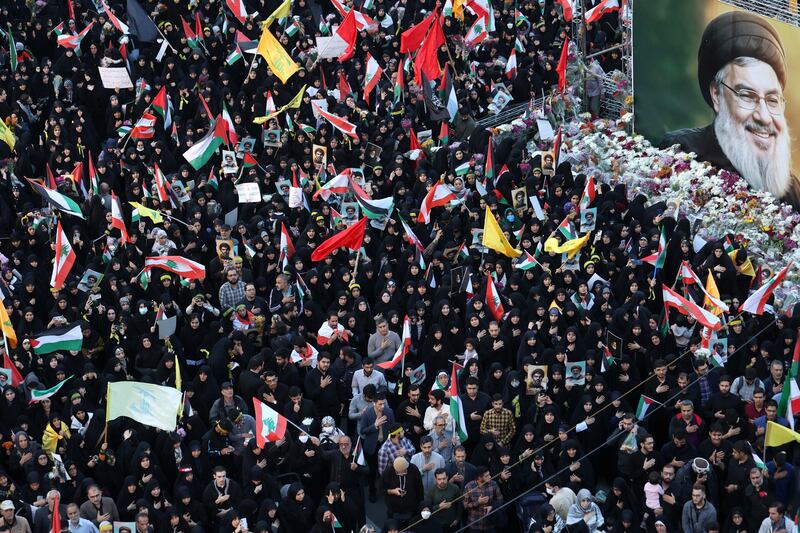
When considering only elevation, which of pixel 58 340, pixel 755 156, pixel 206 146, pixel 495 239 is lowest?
pixel 755 156

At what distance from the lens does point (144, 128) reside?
26.4 meters

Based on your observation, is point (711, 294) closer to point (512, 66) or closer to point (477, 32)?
point (512, 66)

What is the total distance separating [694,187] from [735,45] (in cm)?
255

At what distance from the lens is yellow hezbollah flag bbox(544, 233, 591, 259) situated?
22250mm

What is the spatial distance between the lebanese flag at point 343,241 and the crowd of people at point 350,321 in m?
0.16

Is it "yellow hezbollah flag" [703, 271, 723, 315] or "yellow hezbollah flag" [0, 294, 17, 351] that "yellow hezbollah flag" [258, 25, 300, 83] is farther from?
"yellow hezbollah flag" [703, 271, 723, 315]

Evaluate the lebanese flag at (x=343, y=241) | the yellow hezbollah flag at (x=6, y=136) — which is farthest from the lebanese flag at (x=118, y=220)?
the yellow hezbollah flag at (x=6, y=136)

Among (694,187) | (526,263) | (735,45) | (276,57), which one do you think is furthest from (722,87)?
(276,57)

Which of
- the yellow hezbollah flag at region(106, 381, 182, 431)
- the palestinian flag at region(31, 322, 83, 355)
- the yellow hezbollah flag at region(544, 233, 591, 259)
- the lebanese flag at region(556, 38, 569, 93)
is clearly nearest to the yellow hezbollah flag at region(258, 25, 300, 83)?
the lebanese flag at region(556, 38, 569, 93)

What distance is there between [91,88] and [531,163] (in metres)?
7.36

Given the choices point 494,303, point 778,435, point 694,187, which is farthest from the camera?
point 694,187

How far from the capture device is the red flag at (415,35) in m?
27.4

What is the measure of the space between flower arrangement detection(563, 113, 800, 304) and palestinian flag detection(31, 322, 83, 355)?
27.5 feet

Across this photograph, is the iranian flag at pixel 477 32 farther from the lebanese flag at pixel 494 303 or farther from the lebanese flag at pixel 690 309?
the lebanese flag at pixel 690 309
